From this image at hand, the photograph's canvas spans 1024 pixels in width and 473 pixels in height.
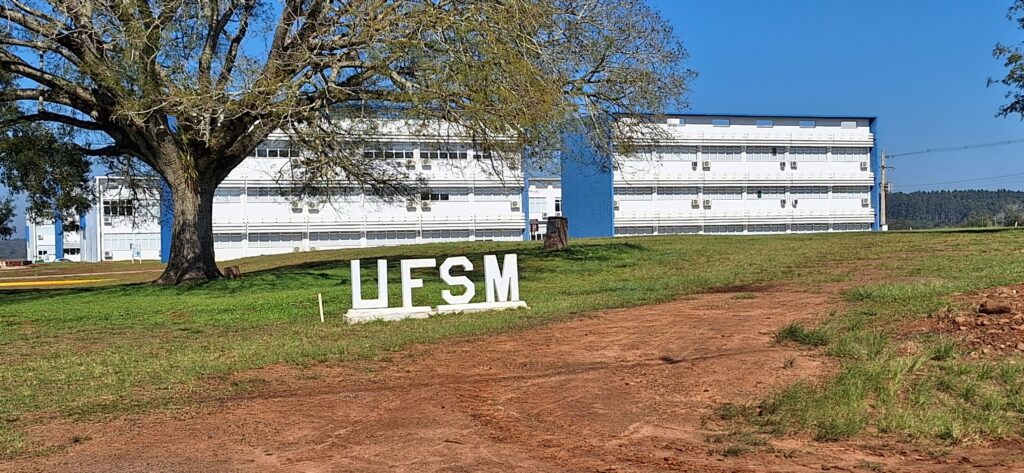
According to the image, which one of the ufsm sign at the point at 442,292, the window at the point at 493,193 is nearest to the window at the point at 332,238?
the window at the point at 493,193

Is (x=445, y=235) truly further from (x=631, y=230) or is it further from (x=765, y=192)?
(x=765, y=192)

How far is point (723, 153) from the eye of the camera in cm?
6253

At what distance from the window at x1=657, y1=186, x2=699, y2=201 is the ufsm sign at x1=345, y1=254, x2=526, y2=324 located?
164 feet

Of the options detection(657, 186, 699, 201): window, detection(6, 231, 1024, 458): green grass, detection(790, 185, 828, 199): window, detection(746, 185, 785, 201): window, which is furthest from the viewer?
detection(790, 185, 828, 199): window

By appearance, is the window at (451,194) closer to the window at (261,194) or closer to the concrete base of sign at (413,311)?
the window at (261,194)

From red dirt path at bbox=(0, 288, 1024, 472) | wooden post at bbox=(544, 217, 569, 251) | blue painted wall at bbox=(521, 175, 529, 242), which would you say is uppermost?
blue painted wall at bbox=(521, 175, 529, 242)

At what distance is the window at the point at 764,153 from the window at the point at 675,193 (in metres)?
4.95

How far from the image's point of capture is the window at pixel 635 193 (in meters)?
62.0

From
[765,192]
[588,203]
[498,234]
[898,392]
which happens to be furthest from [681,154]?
[898,392]

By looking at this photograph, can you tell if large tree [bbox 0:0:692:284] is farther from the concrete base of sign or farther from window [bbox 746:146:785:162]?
window [bbox 746:146:785:162]

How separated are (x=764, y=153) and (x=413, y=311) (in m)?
54.5

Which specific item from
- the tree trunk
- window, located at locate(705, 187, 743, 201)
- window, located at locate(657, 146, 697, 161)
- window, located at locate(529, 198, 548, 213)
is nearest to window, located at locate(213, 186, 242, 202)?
window, located at locate(529, 198, 548, 213)

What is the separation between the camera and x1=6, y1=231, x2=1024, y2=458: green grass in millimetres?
6152

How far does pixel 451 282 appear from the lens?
1305cm
